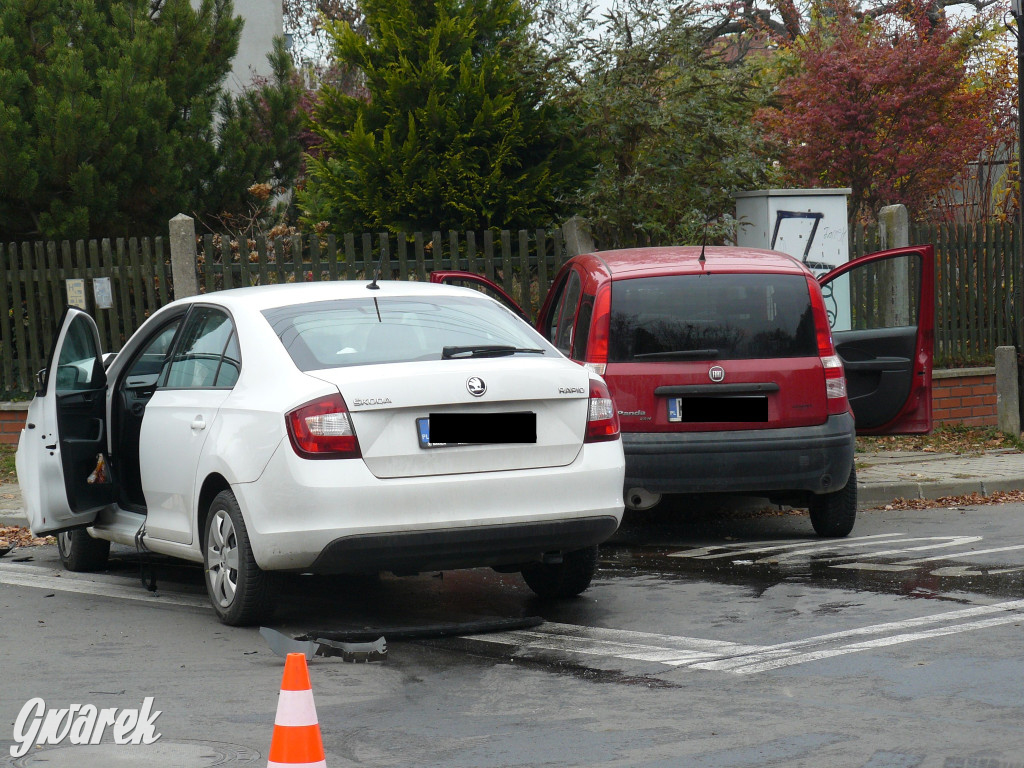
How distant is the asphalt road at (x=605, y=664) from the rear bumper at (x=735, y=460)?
429 mm

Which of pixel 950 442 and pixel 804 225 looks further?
pixel 950 442

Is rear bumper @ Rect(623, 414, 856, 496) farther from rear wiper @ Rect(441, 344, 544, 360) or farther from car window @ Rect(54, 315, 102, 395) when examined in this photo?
car window @ Rect(54, 315, 102, 395)

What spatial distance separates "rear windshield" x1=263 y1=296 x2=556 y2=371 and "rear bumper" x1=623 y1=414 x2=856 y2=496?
1.60m

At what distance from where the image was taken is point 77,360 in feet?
24.8

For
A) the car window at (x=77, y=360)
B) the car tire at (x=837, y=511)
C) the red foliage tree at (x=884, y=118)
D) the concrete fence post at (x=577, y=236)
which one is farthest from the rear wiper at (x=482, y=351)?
the red foliage tree at (x=884, y=118)

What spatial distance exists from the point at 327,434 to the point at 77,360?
99.0 inches

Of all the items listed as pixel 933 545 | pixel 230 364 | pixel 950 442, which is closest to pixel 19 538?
pixel 230 364

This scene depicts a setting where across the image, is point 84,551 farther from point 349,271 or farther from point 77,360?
point 349,271

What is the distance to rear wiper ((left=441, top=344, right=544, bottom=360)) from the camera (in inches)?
240

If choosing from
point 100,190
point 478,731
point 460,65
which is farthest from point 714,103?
point 478,731

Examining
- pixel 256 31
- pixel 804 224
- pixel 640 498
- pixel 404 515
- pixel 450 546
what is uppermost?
pixel 256 31

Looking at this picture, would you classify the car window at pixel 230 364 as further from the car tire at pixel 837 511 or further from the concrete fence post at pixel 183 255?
the concrete fence post at pixel 183 255

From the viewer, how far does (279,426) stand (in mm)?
5797

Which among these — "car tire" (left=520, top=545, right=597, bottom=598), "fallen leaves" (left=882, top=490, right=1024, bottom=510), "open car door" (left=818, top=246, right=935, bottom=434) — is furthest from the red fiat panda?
"fallen leaves" (left=882, top=490, right=1024, bottom=510)
